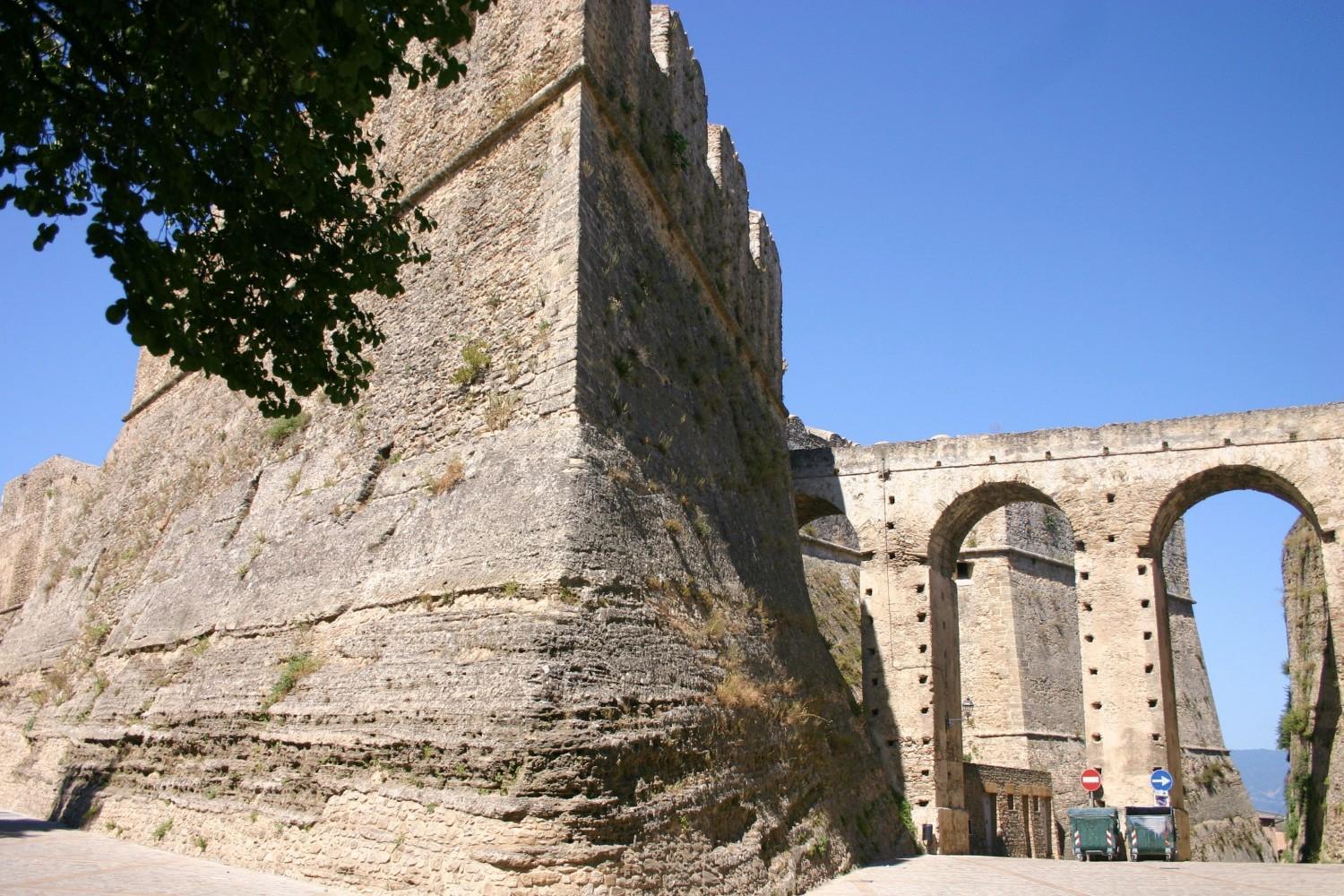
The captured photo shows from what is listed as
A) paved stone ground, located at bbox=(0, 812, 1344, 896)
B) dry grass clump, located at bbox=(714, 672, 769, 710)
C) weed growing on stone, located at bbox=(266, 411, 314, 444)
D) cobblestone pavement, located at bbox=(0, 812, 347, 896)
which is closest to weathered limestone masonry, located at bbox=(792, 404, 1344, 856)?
paved stone ground, located at bbox=(0, 812, 1344, 896)

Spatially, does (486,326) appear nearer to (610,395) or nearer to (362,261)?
(610,395)

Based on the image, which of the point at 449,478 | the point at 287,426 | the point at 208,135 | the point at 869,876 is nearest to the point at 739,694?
the point at 869,876

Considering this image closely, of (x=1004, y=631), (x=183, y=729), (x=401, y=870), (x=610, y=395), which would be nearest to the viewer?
(x=401, y=870)

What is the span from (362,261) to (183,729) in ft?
18.4

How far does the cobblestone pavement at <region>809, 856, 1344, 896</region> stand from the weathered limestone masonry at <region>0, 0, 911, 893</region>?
0.60 m

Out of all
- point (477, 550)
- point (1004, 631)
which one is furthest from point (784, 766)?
point (1004, 631)

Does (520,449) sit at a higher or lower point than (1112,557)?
lower

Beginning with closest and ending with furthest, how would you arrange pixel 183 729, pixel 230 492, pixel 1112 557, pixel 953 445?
pixel 183 729 < pixel 230 492 < pixel 1112 557 < pixel 953 445

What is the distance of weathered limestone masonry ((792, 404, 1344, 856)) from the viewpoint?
49.9 ft

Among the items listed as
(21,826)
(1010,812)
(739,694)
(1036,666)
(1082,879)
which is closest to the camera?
(739,694)

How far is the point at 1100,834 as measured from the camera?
49.0 ft

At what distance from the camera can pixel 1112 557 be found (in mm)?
15891

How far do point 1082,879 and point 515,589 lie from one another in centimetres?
746

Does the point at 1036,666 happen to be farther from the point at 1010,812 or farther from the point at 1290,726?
the point at 1290,726
